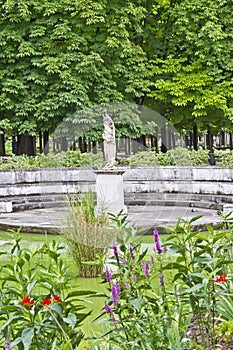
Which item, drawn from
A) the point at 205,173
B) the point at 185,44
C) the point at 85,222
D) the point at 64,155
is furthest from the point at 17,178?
Answer: the point at 185,44

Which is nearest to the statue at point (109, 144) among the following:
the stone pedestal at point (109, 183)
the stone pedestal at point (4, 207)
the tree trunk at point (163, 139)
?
the stone pedestal at point (109, 183)

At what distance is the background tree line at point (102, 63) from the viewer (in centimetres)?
1947

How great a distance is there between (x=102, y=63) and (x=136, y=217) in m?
10.6

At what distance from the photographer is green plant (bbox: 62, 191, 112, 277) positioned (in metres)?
6.34

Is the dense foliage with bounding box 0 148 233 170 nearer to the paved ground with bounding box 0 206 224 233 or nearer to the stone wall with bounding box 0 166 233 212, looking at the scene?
the stone wall with bounding box 0 166 233 212

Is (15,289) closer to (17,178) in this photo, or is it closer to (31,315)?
(31,315)

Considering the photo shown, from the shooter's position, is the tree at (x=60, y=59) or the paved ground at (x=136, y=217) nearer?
the paved ground at (x=136, y=217)

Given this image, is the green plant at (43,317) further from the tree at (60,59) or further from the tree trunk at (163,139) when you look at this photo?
the tree at (60,59)

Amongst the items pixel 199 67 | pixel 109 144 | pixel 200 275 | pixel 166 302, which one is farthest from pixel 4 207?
pixel 199 67

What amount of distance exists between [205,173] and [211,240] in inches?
430

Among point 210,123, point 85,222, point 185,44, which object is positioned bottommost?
point 85,222

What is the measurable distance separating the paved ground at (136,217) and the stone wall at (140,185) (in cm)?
60

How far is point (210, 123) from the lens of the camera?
73.7 ft

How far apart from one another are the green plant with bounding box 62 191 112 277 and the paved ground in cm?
259
